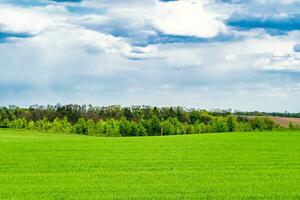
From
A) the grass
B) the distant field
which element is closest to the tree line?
the distant field

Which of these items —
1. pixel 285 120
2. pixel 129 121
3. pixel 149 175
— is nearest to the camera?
pixel 149 175

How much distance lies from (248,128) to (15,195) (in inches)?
3990

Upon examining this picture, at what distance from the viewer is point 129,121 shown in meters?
121

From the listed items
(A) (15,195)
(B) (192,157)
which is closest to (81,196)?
(A) (15,195)

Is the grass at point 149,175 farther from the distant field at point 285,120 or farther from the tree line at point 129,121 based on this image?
the tree line at point 129,121

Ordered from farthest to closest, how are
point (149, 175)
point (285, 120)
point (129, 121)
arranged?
point (129, 121) → point (285, 120) → point (149, 175)

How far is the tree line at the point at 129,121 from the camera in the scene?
379 feet

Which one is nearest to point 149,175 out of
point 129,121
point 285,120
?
point 285,120

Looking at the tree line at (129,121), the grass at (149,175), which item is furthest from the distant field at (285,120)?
the grass at (149,175)

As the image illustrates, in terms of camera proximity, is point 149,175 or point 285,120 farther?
point 285,120

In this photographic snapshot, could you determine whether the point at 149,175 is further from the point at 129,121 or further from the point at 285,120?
the point at 129,121

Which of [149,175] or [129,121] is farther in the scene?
[129,121]

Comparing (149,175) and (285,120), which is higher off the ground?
(285,120)

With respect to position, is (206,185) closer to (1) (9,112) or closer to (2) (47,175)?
(2) (47,175)
